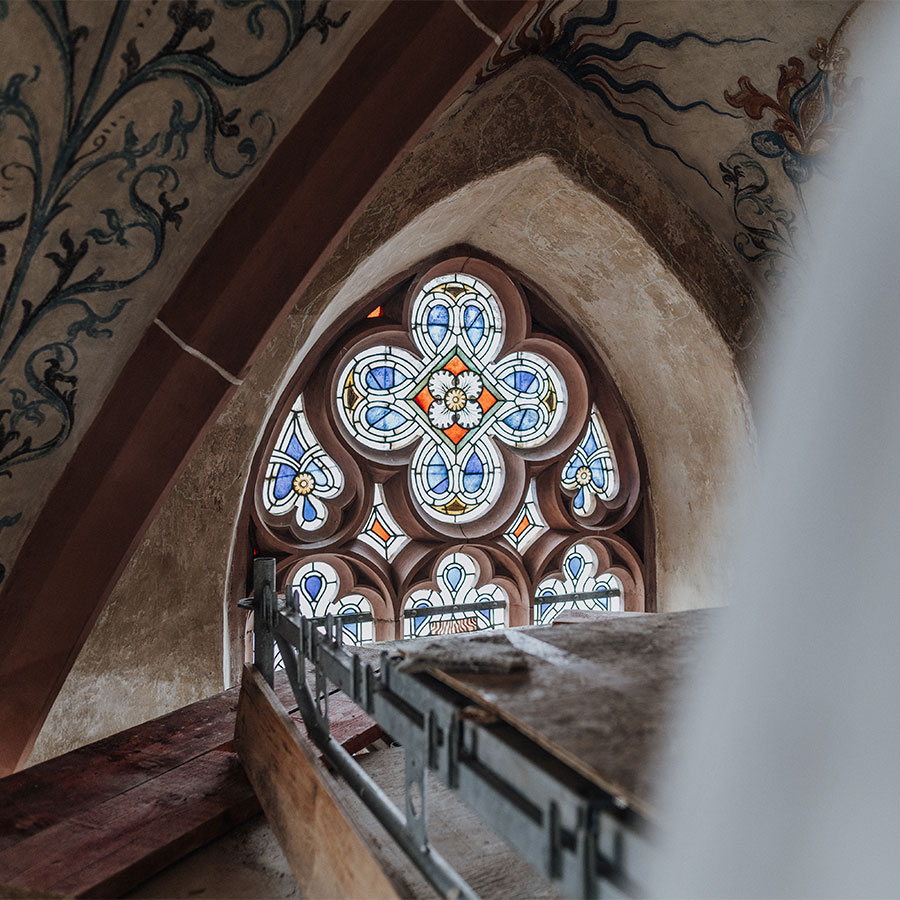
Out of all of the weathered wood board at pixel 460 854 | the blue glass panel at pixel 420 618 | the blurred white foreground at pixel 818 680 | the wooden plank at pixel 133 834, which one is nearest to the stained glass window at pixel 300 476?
the blue glass panel at pixel 420 618

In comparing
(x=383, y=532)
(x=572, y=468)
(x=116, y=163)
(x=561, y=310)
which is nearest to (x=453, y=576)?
(x=383, y=532)

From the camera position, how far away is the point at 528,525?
3570 mm

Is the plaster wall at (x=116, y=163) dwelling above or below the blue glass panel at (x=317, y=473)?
above

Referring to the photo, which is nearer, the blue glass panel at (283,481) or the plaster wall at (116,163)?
the plaster wall at (116,163)

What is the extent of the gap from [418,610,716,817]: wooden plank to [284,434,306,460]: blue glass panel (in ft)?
7.46

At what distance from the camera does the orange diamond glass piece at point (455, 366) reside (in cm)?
344

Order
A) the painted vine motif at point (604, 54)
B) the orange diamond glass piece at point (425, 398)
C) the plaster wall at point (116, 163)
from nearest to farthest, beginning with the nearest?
the plaster wall at point (116, 163) → the painted vine motif at point (604, 54) → the orange diamond glass piece at point (425, 398)

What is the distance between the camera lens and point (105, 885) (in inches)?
39.5

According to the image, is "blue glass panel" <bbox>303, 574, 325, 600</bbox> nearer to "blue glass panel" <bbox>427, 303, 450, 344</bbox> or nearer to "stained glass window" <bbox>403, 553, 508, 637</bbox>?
"stained glass window" <bbox>403, 553, 508, 637</bbox>

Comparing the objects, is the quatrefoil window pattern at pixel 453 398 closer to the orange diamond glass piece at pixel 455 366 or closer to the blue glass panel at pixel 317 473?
the orange diamond glass piece at pixel 455 366

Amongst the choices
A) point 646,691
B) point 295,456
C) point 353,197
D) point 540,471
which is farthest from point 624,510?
point 646,691

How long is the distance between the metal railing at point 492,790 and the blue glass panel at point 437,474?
2376 millimetres

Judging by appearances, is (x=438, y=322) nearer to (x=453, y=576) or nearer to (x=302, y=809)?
(x=453, y=576)

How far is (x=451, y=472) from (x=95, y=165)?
7.82ft
